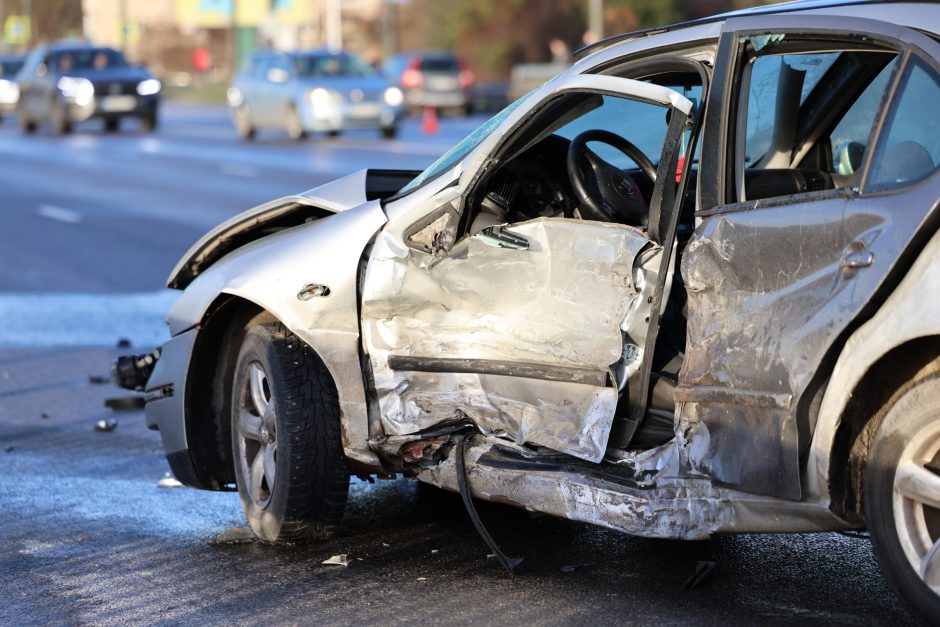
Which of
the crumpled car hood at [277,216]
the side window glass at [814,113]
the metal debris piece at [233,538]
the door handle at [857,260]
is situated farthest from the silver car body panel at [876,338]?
the metal debris piece at [233,538]

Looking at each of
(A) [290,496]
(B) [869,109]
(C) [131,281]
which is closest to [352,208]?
(A) [290,496]

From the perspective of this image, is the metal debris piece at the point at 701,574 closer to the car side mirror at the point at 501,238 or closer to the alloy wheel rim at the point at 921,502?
the alloy wheel rim at the point at 921,502

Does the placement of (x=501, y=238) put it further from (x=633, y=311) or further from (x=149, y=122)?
(x=149, y=122)

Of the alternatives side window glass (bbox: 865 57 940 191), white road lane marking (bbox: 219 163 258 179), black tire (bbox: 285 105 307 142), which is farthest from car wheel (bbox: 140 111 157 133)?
side window glass (bbox: 865 57 940 191)

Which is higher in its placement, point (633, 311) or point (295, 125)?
point (633, 311)

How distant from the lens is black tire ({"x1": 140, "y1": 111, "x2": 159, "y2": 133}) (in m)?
37.3

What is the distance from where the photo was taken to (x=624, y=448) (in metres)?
4.72

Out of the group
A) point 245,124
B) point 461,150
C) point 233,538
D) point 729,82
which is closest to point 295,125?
point 245,124

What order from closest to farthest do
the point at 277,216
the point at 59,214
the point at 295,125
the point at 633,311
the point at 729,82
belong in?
1. the point at 729,82
2. the point at 633,311
3. the point at 277,216
4. the point at 59,214
5. the point at 295,125

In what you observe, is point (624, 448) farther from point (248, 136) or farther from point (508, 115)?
point (248, 136)

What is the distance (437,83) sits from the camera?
42.2 metres

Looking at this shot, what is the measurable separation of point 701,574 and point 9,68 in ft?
165

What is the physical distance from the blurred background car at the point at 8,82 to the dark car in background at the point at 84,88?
25.9 ft

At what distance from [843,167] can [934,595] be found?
1.78 m
